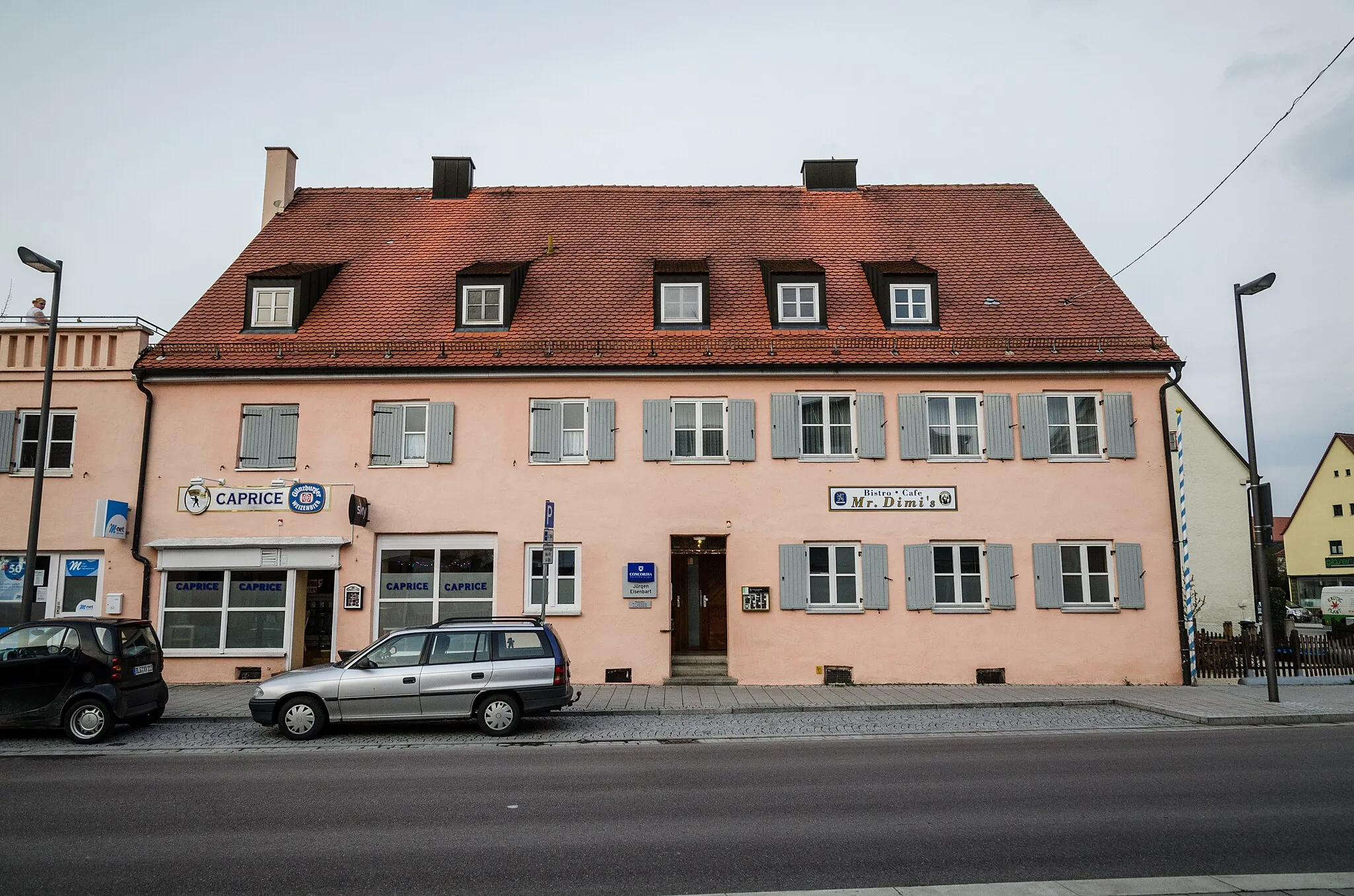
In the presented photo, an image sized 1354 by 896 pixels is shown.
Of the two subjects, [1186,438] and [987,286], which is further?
[1186,438]

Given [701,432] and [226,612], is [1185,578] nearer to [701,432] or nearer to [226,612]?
[701,432]

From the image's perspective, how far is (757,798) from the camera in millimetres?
9484

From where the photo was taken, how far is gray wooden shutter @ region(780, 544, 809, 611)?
63.2 ft

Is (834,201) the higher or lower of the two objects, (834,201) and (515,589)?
the higher

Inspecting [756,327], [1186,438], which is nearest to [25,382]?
[756,327]

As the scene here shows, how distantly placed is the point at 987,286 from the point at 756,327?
6110mm

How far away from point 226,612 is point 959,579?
50.7 ft

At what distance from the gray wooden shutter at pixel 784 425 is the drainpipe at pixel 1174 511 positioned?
7.96 meters

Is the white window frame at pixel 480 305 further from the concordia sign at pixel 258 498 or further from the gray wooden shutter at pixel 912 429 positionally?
the gray wooden shutter at pixel 912 429

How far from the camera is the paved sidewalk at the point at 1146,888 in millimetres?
6254

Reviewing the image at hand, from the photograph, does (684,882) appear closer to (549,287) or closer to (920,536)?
(920,536)

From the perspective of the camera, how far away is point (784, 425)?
19844mm

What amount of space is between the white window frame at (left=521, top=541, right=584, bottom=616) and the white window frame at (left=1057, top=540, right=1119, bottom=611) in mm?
10050

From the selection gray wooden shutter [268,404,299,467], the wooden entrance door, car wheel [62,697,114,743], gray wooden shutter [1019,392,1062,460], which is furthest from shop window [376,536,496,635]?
gray wooden shutter [1019,392,1062,460]
